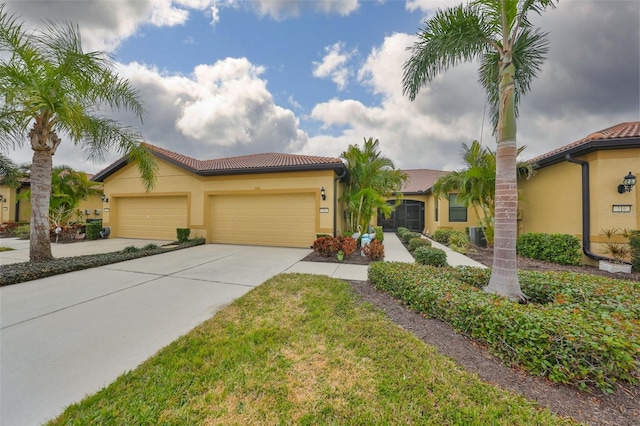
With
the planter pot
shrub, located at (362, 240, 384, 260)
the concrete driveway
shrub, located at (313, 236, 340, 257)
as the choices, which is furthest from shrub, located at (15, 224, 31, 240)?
the planter pot

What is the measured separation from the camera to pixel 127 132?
7.69 meters

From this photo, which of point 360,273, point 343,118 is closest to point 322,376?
point 360,273

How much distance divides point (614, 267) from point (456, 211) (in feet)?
24.4

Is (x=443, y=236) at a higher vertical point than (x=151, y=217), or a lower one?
lower

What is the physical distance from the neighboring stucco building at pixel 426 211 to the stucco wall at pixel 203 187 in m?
6.21

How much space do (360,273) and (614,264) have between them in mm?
6576

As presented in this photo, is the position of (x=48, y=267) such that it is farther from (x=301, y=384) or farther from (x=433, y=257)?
(x=433, y=257)

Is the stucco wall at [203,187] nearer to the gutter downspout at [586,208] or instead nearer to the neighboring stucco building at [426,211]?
the neighboring stucco building at [426,211]

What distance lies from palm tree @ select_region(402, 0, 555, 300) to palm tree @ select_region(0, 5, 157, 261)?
7585 mm

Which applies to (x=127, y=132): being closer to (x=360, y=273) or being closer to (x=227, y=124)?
(x=227, y=124)

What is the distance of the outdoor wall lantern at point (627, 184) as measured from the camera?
6191 mm

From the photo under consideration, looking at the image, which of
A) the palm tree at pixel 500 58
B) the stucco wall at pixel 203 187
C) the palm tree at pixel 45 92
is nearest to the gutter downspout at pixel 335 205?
the stucco wall at pixel 203 187

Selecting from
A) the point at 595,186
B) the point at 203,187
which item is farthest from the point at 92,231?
the point at 595,186

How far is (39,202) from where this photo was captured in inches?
→ 240
